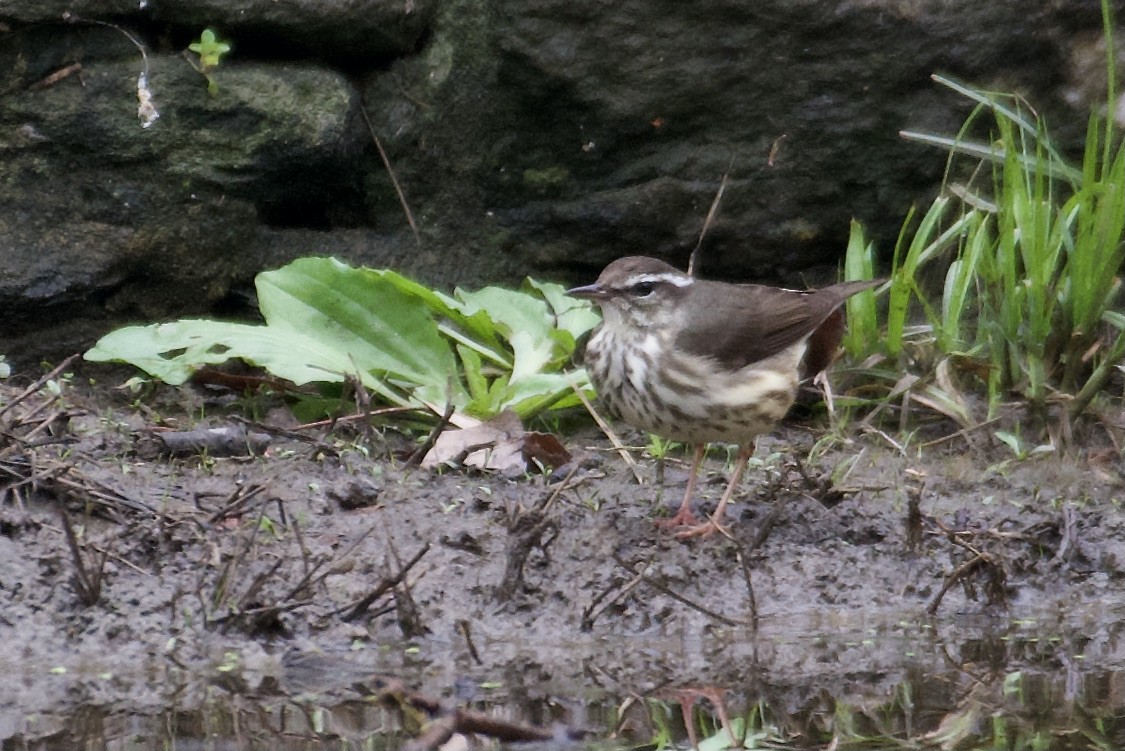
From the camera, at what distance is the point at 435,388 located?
21.5ft

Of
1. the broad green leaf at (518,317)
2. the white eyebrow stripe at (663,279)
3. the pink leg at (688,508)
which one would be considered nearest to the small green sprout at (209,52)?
the broad green leaf at (518,317)

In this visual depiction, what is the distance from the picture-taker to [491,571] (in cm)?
506

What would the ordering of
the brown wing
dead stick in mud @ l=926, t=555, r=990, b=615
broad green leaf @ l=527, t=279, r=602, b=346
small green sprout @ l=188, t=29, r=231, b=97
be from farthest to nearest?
broad green leaf @ l=527, t=279, r=602, b=346
small green sprout @ l=188, t=29, r=231, b=97
the brown wing
dead stick in mud @ l=926, t=555, r=990, b=615

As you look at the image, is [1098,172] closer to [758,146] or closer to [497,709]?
[758,146]

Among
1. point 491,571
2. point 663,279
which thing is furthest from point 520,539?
point 663,279

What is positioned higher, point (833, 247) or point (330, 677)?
point (833, 247)

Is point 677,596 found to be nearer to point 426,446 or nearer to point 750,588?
point 750,588

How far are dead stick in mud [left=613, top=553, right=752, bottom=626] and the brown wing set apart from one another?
98cm

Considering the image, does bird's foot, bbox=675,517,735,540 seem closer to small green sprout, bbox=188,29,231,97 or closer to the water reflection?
the water reflection

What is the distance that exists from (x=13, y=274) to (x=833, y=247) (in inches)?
143

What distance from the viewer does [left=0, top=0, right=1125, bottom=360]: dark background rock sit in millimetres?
6531

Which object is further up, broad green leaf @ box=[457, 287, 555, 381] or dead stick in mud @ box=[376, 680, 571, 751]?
broad green leaf @ box=[457, 287, 555, 381]

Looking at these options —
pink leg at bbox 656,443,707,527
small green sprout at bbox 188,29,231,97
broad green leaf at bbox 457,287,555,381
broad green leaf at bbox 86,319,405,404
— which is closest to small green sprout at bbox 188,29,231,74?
small green sprout at bbox 188,29,231,97

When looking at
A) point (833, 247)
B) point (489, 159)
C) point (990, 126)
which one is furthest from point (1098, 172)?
point (489, 159)
